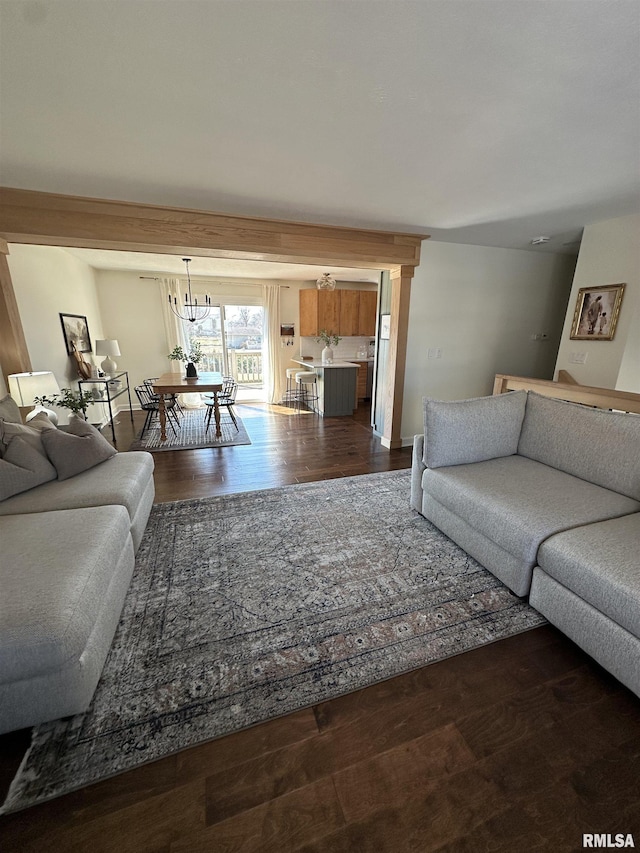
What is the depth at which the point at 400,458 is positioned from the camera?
4.00 meters

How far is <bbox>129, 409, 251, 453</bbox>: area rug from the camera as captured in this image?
4324mm

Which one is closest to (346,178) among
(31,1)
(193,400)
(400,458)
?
(31,1)

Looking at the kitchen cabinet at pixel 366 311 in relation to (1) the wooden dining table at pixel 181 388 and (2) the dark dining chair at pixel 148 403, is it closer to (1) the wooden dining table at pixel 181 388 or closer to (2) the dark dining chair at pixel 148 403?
(1) the wooden dining table at pixel 181 388

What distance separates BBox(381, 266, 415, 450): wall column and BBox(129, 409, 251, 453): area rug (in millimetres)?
1904

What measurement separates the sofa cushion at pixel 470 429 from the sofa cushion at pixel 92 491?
205 cm

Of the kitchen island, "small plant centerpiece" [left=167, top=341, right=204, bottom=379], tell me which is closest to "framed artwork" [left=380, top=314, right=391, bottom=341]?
the kitchen island

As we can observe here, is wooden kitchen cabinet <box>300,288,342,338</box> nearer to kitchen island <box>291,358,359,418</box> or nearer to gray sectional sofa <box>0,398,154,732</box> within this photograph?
kitchen island <box>291,358,359,418</box>

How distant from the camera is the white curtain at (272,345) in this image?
263 inches

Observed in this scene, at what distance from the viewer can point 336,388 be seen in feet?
19.3

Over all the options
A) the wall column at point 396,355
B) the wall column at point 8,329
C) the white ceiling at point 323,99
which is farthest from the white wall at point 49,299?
the wall column at point 396,355

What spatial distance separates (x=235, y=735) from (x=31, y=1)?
2.64 metres

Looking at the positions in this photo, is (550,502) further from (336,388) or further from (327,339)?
(327,339)

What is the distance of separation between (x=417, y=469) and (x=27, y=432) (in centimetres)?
269

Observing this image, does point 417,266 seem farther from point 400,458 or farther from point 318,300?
point 318,300
